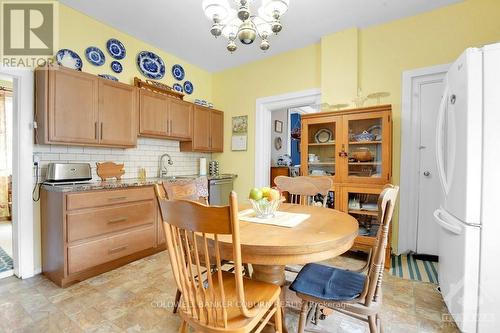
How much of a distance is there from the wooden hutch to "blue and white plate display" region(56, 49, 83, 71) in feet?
8.82

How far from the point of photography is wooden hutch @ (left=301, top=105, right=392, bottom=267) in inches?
99.8

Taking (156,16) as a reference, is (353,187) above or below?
below

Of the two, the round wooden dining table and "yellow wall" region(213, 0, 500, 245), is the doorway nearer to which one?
"yellow wall" region(213, 0, 500, 245)

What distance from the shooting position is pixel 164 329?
5.16 ft

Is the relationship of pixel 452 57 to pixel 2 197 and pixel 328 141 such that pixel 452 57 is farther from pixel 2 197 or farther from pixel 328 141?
pixel 2 197

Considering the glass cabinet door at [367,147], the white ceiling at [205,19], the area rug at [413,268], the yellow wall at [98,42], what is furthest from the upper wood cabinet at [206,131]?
the area rug at [413,268]

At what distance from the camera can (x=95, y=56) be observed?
2.78 meters

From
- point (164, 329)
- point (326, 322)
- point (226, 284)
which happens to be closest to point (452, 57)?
point (326, 322)

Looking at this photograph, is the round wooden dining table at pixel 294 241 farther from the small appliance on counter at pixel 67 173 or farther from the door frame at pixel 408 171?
the small appliance on counter at pixel 67 173

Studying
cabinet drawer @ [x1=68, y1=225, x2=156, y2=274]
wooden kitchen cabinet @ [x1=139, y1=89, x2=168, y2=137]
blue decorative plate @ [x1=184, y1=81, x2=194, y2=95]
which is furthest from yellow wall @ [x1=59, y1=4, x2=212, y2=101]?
cabinet drawer @ [x1=68, y1=225, x2=156, y2=274]

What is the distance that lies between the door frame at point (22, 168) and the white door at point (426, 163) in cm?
398

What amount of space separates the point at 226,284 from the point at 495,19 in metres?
3.42

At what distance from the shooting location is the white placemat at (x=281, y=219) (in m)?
1.34
